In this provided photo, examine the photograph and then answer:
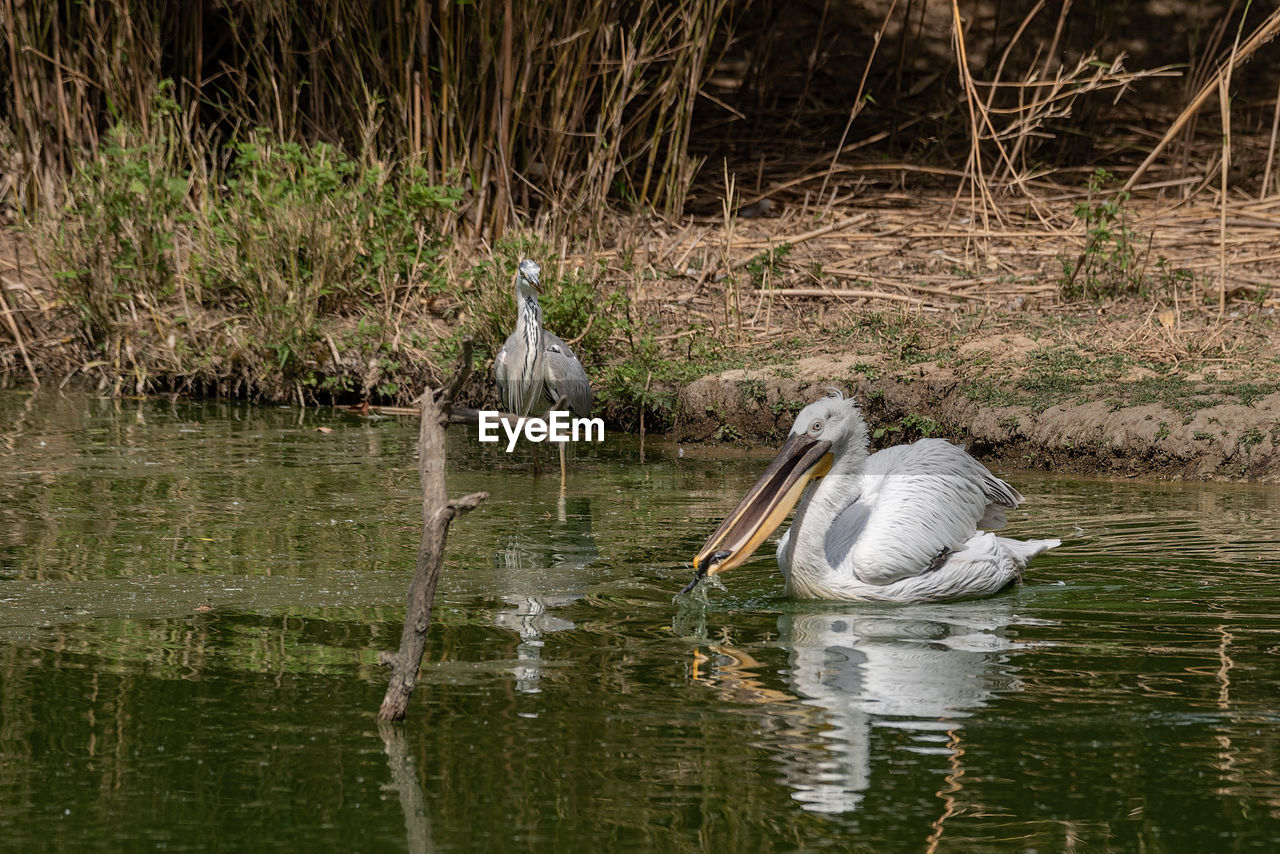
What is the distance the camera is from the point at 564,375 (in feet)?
26.5

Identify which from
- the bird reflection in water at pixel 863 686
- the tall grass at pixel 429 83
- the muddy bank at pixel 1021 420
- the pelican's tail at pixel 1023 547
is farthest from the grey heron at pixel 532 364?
the bird reflection in water at pixel 863 686

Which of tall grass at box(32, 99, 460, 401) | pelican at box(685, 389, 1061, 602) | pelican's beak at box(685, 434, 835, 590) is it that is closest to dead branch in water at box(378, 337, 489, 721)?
pelican at box(685, 389, 1061, 602)

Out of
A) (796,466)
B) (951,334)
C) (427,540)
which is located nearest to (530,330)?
(951,334)

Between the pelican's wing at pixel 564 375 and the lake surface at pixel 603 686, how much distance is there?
1210 millimetres

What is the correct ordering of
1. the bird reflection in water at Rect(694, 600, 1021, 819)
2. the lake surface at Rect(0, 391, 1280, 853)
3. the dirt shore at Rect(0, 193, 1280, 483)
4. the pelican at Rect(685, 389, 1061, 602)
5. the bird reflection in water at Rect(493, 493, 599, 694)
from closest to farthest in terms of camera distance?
the lake surface at Rect(0, 391, 1280, 853), the bird reflection in water at Rect(694, 600, 1021, 819), the bird reflection in water at Rect(493, 493, 599, 694), the pelican at Rect(685, 389, 1061, 602), the dirt shore at Rect(0, 193, 1280, 483)

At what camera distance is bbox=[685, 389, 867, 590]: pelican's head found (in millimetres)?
5359

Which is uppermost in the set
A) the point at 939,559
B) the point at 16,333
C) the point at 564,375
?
the point at 16,333

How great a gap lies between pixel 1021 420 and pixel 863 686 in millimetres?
3754

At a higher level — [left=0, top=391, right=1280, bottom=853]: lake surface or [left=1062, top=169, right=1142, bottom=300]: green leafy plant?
[left=1062, top=169, right=1142, bottom=300]: green leafy plant

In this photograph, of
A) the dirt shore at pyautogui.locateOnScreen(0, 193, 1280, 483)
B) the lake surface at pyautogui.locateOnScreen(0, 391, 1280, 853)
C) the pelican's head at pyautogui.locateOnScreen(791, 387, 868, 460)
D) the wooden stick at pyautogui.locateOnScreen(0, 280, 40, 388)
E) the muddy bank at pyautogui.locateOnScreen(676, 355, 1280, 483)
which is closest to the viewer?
the lake surface at pyautogui.locateOnScreen(0, 391, 1280, 853)

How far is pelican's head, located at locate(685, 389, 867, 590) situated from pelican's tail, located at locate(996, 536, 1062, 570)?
588 mm

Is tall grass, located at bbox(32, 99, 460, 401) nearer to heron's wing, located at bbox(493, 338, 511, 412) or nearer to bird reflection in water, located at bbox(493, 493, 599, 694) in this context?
heron's wing, located at bbox(493, 338, 511, 412)

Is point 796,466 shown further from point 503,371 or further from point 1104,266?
point 1104,266

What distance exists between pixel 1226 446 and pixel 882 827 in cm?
450
